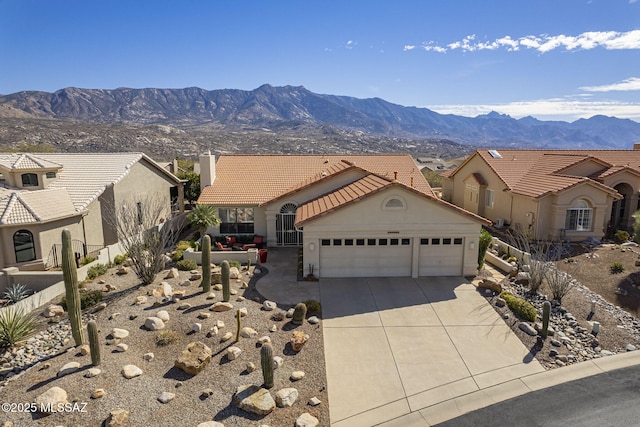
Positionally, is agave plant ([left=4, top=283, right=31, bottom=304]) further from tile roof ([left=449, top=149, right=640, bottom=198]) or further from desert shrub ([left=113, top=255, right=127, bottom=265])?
tile roof ([left=449, top=149, right=640, bottom=198])

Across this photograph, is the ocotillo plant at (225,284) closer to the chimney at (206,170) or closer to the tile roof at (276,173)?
the tile roof at (276,173)

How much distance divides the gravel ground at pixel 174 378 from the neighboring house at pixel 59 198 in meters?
8.13

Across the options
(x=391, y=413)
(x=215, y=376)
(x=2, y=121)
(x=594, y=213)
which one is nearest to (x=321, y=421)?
(x=391, y=413)

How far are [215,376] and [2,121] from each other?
389 ft

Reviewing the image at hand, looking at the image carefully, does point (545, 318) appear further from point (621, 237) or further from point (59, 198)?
point (59, 198)

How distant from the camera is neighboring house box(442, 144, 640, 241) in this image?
27.4 meters

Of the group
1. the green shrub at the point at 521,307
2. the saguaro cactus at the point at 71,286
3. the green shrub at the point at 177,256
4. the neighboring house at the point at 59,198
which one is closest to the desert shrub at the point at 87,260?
the neighboring house at the point at 59,198

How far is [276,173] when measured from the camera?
30.2m

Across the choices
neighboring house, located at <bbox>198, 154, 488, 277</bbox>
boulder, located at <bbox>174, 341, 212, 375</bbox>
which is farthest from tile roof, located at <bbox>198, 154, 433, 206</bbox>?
boulder, located at <bbox>174, 341, 212, 375</bbox>

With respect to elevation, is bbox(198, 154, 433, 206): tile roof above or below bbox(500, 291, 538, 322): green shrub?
above

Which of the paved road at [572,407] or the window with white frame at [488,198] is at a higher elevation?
the window with white frame at [488,198]

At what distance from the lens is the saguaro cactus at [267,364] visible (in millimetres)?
11383

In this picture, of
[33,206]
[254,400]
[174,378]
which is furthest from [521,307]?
[33,206]

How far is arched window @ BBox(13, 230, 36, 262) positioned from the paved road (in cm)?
2140
